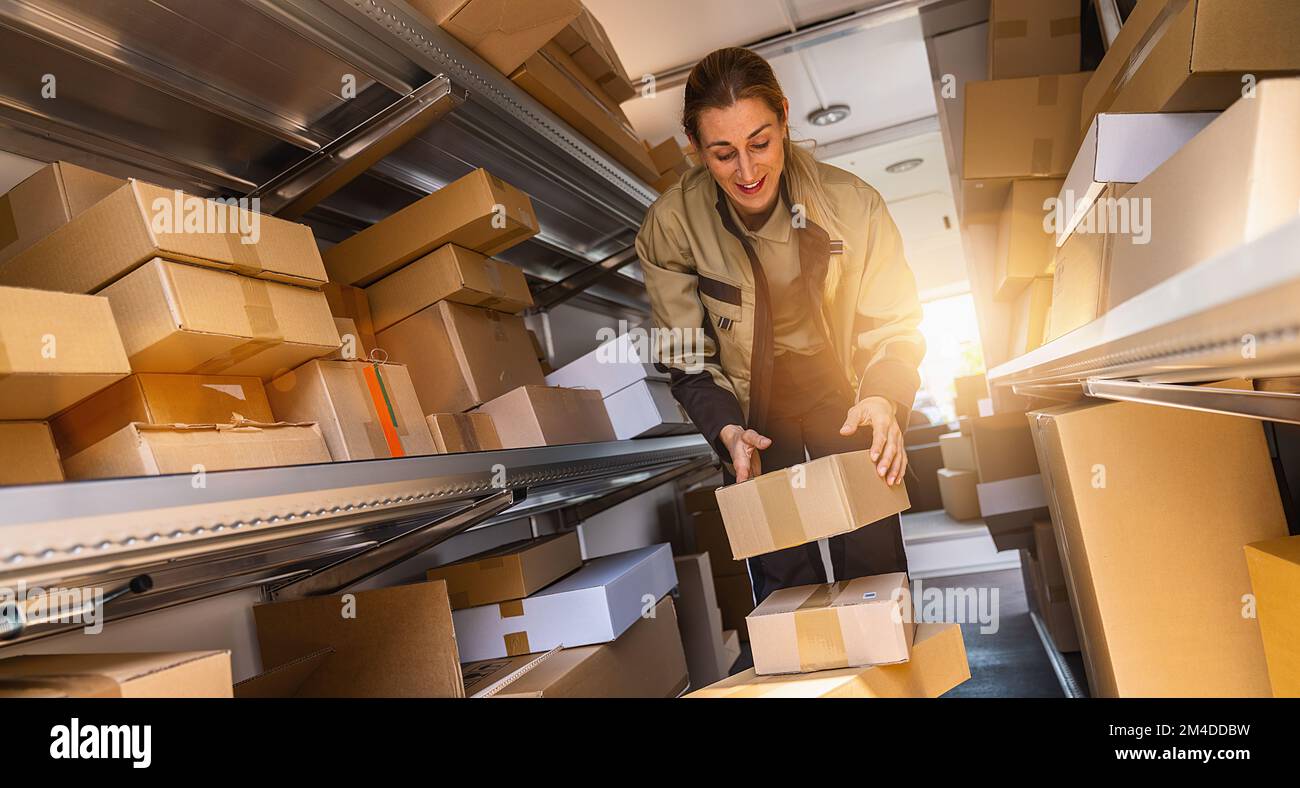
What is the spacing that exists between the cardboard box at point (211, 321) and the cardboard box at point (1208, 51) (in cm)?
123

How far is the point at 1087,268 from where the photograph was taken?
4.75ft

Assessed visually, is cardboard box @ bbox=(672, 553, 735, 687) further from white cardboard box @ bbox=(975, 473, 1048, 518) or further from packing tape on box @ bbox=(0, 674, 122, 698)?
packing tape on box @ bbox=(0, 674, 122, 698)

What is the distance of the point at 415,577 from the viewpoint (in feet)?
5.90

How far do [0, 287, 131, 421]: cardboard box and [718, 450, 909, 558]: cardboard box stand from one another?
716mm

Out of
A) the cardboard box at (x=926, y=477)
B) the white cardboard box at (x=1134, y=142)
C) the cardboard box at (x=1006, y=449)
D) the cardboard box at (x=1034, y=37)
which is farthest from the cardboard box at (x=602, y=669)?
the cardboard box at (x=926, y=477)

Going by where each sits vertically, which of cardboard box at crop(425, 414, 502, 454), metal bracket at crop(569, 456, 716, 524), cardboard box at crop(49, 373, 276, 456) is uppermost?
cardboard box at crop(49, 373, 276, 456)

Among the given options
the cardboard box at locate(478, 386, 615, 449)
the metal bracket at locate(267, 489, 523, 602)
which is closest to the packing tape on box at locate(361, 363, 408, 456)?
the metal bracket at locate(267, 489, 523, 602)

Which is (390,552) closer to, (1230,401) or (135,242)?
(135,242)

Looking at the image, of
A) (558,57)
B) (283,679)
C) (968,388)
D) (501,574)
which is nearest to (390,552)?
(501,574)

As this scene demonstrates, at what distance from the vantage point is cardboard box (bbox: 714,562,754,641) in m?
3.07

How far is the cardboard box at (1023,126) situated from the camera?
188cm

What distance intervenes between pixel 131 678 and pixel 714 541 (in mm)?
2689

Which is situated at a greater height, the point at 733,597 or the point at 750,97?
the point at 750,97

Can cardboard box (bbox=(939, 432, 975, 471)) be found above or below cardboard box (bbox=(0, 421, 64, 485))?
below
